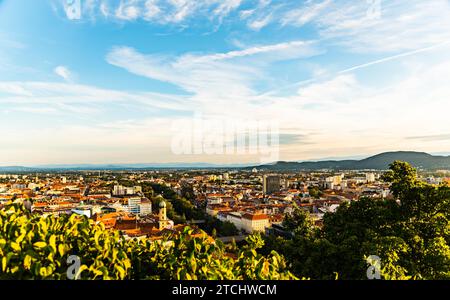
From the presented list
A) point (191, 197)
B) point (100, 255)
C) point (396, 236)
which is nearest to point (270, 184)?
point (191, 197)

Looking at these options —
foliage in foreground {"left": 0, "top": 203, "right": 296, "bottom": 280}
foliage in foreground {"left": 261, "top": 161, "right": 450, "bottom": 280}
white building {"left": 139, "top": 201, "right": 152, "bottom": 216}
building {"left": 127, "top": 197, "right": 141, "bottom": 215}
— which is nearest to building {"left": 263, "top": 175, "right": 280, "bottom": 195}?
white building {"left": 139, "top": 201, "right": 152, "bottom": 216}

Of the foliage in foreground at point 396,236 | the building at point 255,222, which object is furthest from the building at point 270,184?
the foliage in foreground at point 396,236

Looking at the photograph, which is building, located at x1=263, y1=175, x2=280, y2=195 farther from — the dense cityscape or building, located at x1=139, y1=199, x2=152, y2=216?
building, located at x1=139, y1=199, x2=152, y2=216

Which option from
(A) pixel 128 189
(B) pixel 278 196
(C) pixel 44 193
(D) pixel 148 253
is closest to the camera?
(D) pixel 148 253

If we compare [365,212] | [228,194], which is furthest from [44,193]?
[365,212]
